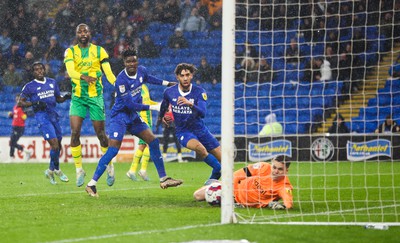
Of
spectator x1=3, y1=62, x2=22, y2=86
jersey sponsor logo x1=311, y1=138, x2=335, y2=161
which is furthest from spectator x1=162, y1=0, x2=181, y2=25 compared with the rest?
jersey sponsor logo x1=311, y1=138, x2=335, y2=161

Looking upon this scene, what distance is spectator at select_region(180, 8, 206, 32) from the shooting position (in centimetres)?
2702

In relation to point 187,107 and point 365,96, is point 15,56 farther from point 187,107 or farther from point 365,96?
point 187,107

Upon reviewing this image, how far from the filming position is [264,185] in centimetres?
1000

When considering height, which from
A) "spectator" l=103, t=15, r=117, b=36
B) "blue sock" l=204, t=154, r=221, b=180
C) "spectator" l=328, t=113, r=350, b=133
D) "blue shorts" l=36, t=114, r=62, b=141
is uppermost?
"spectator" l=103, t=15, r=117, b=36

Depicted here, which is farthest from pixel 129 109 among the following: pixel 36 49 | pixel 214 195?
pixel 36 49

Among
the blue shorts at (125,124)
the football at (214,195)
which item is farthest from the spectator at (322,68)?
the football at (214,195)

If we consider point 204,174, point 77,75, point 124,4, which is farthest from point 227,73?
point 124,4

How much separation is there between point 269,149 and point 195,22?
23.5ft

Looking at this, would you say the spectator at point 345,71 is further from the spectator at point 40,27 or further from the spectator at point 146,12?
Result: the spectator at point 40,27

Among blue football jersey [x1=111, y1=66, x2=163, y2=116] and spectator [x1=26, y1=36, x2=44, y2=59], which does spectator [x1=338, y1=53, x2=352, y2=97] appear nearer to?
blue football jersey [x1=111, y1=66, x2=163, y2=116]

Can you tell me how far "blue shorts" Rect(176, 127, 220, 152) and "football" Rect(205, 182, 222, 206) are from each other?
64.3 inches

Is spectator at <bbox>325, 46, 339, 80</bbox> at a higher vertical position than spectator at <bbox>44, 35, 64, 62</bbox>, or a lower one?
lower

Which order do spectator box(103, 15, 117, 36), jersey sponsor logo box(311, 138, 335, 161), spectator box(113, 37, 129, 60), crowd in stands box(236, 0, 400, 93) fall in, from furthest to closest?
spectator box(103, 15, 117, 36), spectator box(113, 37, 129, 60), jersey sponsor logo box(311, 138, 335, 161), crowd in stands box(236, 0, 400, 93)

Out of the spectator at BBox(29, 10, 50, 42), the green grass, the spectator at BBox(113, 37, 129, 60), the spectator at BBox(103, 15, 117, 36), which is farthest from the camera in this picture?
the spectator at BBox(29, 10, 50, 42)
